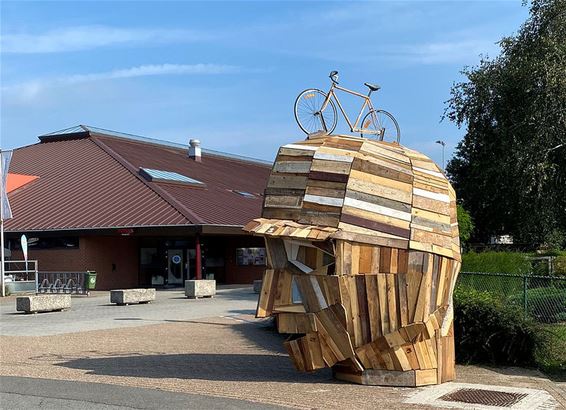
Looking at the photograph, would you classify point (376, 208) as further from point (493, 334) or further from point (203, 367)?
point (203, 367)

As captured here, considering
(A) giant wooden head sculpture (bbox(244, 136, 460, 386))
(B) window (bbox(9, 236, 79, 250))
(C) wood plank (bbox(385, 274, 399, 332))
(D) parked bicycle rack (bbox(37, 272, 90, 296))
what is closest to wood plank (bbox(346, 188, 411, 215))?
(A) giant wooden head sculpture (bbox(244, 136, 460, 386))

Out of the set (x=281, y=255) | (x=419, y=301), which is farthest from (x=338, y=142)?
(x=419, y=301)

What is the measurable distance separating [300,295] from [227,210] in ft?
84.9

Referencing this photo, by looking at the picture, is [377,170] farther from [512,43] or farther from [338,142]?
[512,43]

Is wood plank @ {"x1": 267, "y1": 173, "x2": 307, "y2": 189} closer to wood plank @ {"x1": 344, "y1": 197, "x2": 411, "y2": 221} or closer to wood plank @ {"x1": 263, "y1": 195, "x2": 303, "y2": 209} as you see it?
wood plank @ {"x1": 263, "y1": 195, "x2": 303, "y2": 209}

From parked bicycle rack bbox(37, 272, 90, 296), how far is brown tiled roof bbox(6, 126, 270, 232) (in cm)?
233

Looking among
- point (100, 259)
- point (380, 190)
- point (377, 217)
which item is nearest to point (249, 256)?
point (100, 259)

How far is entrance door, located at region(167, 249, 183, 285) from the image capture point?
37.3 m

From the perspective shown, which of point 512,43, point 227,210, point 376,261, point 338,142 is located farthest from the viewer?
point 227,210

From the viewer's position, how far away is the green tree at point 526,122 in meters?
24.8

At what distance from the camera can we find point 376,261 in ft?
30.8

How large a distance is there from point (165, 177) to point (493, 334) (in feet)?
87.3

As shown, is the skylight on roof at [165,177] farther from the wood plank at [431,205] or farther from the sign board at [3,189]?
the wood plank at [431,205]

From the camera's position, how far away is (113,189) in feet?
117
